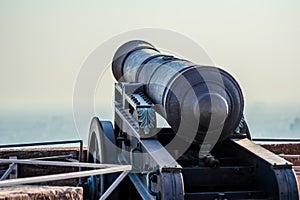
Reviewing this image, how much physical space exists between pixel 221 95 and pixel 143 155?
3.89 ft

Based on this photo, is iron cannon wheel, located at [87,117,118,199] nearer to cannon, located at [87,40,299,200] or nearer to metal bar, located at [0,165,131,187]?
cannon, located at [87,40,299,200]

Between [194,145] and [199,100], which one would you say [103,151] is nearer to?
[194,145]

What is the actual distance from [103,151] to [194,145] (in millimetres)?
1578

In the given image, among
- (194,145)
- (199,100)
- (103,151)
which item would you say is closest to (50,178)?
(199,100)

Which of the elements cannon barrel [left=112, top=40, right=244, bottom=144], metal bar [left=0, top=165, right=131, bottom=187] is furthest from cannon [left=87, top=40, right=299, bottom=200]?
metal bar [left=0, top=165, right=131, bottom=187]

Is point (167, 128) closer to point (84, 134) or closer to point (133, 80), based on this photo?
point (133, 80)

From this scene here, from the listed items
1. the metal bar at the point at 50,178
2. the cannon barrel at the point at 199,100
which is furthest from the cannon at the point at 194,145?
the metal bar at the point at 50,178

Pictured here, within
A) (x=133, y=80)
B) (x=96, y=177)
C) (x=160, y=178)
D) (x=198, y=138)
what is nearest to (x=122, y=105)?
(x=133, y=80)

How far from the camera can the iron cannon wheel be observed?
749cm

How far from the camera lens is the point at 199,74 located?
6.29m

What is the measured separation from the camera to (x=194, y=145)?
6.68 m

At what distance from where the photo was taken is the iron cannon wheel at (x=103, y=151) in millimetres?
7492

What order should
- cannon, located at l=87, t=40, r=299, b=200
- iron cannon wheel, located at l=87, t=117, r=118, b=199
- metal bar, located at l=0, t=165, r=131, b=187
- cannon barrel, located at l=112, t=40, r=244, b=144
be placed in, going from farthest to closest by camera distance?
1. iron cannon wheel, located at l=87, t=117, r=118, b=199
2. cannon barrel, located at l=112, t=40, r=244, b=144
3. cannon, located at l=87, t=40, r=299, b=200
4. metal bar, located at l=0, t=165, r=131, b=187

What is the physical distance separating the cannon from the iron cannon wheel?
0.08ft
